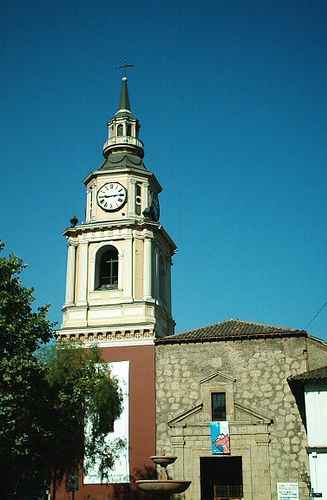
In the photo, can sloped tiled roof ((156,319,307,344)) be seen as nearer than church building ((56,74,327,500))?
No

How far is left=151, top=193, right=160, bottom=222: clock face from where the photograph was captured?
42.6 meters

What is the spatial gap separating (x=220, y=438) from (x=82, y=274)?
13.4 meters

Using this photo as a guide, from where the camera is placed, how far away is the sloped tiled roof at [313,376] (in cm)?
3150

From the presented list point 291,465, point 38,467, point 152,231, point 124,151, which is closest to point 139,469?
point 38,467

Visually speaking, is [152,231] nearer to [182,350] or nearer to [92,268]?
[92,268]

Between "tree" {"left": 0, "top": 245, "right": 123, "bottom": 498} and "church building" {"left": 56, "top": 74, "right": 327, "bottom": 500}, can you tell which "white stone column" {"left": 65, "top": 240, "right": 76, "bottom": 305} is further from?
"tree" {"left": 0, "top": 245, "right": 123, "bottom": 498}

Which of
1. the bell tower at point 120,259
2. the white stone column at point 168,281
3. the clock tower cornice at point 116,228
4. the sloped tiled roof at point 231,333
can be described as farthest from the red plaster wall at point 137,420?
the clock tower cornice at point 116,228

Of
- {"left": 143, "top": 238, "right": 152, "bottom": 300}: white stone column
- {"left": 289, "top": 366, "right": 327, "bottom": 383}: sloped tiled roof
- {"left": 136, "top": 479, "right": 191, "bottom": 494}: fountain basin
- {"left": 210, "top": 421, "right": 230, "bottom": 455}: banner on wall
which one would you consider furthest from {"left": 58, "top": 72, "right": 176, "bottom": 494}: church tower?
{"left": 136, "top": 479, "right": 191, "bottom": 494}: fountain basin

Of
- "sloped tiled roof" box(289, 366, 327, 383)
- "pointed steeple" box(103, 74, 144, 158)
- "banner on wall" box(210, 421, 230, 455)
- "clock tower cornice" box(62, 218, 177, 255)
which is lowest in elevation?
"banner on wall" box(210, 421, 230, 455)

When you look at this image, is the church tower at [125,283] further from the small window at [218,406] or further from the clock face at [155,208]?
the small window at [218,406]

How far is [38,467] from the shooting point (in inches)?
1276

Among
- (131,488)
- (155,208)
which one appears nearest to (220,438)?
(131,488)

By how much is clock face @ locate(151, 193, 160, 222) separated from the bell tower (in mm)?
76

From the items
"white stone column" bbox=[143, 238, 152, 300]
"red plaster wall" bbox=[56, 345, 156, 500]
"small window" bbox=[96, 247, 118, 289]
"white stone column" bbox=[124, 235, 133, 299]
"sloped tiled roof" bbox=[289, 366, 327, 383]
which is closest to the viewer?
"sloped tiled roof" bbox=[289, 366, 327, 383]
